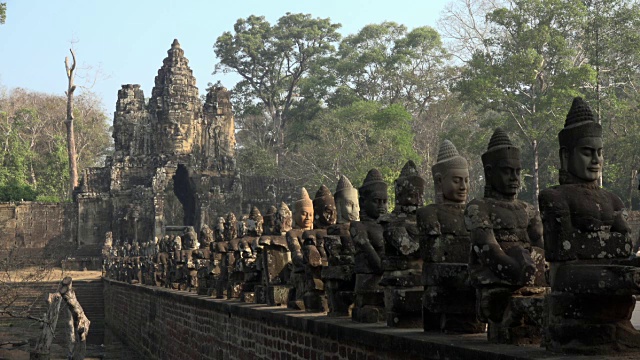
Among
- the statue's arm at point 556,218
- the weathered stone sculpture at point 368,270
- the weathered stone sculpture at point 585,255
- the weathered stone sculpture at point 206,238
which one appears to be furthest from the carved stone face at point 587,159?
the weathered stone sculpture at point 206,238

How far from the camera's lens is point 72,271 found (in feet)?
155

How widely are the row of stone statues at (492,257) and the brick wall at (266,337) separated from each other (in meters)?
0.24

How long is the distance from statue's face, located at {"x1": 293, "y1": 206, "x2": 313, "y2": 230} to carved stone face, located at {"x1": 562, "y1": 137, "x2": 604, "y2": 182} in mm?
7974

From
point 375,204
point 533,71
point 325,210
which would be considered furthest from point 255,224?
point 533,71

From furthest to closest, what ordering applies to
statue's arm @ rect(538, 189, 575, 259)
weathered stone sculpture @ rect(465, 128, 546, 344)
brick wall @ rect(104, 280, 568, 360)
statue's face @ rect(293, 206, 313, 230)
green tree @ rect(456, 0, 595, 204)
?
green tree @ rect(456, 0, 595, 204) < statue's face @ rect(293, 206, 313, 230) < brick wall @ rect(104, 280, 568, 360) < weathered stone sculpture @ rect(465, 128, 546, 344) < statue's arm @ rect(538, 189, 575, 259)

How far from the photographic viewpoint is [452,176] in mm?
7555

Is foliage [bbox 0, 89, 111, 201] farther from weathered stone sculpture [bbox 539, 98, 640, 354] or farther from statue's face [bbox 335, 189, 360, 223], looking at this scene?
weathered stone sculpture [bbox 539, 98, 640, 354]

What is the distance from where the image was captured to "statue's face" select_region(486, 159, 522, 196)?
6504 mm

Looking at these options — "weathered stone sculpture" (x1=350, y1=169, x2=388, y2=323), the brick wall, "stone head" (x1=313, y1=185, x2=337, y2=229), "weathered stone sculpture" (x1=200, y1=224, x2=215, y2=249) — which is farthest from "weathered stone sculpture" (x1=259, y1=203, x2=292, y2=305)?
"weathered stone sculpture" (x1=200, y1=224, x2=215, y2=249)

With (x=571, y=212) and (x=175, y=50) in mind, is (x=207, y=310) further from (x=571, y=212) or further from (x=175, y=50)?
(x=175, y=50)

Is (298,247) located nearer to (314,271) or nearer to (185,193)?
(314,271)

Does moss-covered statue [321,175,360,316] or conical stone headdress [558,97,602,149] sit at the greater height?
conical stone headdress [558,97,602,149]

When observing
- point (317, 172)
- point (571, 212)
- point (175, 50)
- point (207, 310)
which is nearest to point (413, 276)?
point (571, 212)

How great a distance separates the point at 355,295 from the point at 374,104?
4115cm
